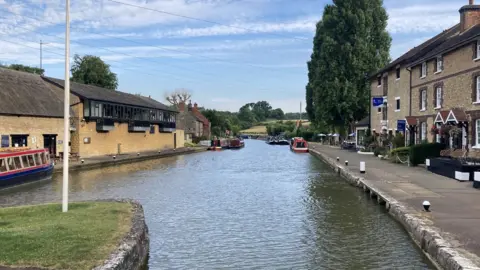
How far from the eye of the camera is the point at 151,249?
10.7 meters

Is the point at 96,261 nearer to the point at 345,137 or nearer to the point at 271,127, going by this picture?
the point at 345,137

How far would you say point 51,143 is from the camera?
3428cm

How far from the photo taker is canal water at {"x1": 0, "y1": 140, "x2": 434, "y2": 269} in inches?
387

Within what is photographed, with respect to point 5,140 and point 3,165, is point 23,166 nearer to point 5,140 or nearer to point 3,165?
point 3,165

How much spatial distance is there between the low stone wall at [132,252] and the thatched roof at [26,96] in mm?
22744

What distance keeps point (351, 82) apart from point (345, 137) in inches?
502

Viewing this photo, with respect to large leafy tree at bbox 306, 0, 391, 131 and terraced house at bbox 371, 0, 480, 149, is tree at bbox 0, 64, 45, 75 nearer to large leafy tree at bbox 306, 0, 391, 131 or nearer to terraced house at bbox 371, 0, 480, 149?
large leafy tree at bbox 306, 0, 391, 131

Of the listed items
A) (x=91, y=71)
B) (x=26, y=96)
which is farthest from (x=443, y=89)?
(x=91, y=71)

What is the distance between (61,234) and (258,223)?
613cm

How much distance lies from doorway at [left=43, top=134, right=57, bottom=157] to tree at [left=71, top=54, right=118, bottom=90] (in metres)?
31.3

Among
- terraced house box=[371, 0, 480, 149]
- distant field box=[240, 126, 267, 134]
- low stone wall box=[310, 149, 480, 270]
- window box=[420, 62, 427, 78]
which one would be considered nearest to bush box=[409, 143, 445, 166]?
terraced house box=[371, 0, 480, 149]

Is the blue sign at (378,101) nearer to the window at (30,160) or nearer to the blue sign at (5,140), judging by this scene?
the window at (30,160)

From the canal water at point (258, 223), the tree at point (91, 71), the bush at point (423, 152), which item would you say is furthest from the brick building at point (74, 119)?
the bush at point (423, 152)

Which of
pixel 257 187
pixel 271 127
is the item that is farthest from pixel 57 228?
pixel 271 127
